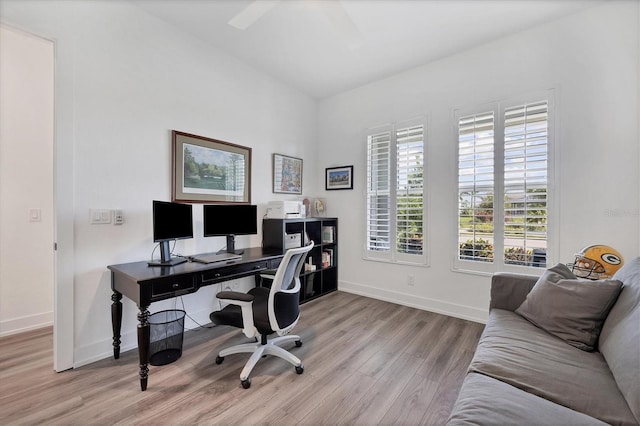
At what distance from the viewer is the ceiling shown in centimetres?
230

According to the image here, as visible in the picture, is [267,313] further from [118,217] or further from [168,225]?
[118,217]

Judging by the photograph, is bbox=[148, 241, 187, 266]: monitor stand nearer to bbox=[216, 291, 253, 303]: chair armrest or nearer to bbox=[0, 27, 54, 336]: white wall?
bbox=[216, 291, 253, 303]: chair armrest

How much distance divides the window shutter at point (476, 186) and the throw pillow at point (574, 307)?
1.20 meters

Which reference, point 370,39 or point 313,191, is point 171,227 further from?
point 370,39

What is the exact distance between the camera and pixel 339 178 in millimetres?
3992

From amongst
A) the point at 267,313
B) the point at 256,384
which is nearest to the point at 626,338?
the point at 267,313

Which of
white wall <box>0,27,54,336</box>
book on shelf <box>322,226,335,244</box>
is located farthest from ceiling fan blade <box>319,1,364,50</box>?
white wall <box>0,27,54,336</box>

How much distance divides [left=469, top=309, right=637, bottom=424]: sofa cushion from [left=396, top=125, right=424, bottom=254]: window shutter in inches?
68.8

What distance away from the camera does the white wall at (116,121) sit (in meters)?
2.02

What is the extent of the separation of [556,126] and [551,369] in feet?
7.43

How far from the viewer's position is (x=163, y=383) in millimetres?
1859

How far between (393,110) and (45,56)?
3772mm

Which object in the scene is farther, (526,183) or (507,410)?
(526,183)

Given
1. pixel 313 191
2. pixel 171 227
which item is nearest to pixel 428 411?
pixel 171 227
